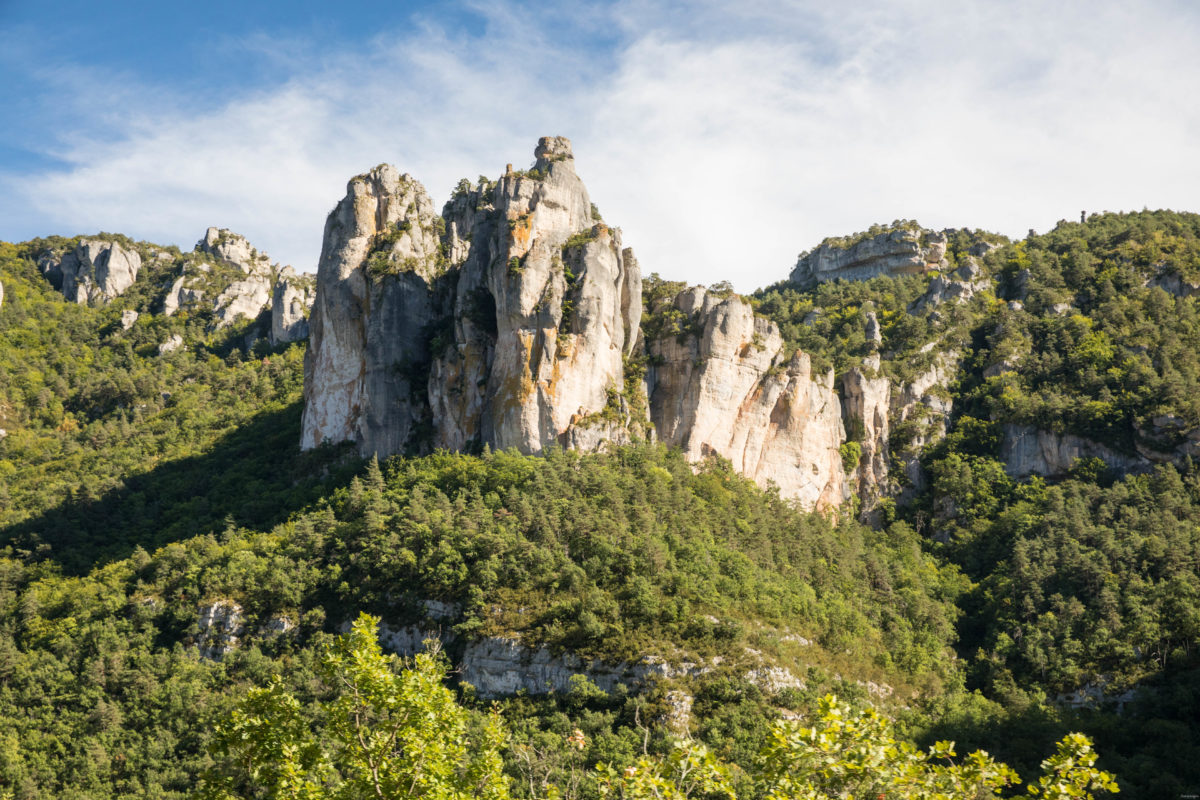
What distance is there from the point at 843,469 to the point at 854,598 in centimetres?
1685

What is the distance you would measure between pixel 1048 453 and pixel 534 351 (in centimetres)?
4067

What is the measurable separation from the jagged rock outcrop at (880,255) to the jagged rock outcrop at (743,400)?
41095mm

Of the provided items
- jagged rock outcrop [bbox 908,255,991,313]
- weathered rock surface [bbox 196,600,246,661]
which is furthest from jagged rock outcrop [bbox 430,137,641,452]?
jagged rock outcrop [bbox 908,255,991,313]

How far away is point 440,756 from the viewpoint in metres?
16.6

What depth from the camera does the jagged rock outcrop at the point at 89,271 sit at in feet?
381

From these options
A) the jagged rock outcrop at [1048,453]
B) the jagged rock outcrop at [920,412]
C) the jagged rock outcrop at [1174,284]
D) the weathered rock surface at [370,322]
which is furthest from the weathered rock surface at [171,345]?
the jagged rock outcrop at [1174,284]

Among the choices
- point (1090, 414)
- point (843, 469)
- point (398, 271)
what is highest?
point (398, 271)

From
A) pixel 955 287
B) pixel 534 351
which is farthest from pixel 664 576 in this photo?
pixel 955 287

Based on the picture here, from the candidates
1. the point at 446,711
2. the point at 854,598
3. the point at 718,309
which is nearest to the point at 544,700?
the point at 854,598

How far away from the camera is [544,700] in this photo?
42219mm

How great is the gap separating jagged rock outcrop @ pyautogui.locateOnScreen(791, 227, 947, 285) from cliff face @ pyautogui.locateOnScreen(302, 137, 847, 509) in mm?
39704

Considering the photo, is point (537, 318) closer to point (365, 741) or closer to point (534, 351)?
point (534, 351)

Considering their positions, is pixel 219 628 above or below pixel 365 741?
below

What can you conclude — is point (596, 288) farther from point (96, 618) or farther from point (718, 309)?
point (96, 618)
